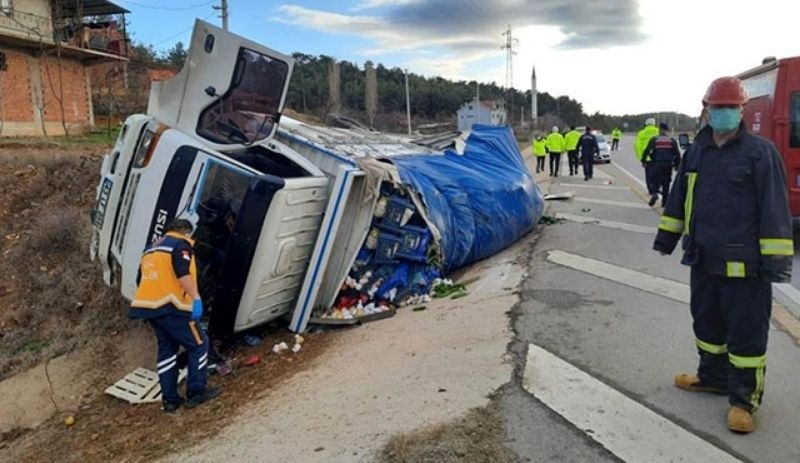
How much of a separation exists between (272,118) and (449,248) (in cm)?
226

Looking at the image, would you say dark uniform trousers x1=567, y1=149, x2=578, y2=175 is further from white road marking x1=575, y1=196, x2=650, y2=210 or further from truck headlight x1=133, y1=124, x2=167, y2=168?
truck headlight x1=133, y1=124, x2=167, y2=168

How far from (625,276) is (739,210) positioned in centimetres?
317

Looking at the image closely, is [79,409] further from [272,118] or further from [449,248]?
[449,248]

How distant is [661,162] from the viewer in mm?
10633

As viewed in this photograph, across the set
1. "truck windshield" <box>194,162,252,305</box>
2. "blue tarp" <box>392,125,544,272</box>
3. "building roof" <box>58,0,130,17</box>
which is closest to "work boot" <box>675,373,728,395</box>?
"blue tarp" <box>392,125,544,272</box>

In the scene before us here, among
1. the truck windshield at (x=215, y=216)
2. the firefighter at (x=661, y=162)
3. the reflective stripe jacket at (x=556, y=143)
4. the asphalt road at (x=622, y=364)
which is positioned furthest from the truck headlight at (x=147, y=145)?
the reflective stripe jacket at (x=556, y=143)

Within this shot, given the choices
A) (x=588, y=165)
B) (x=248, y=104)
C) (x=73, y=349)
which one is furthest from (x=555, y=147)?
(x=73, y=349)

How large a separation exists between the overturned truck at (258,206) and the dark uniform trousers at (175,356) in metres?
0.60

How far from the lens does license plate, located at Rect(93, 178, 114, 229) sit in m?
5.80

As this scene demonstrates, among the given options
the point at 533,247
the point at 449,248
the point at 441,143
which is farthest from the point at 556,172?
the point at 449,248

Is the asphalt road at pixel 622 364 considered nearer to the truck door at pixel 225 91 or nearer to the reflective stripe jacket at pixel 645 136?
the truck door at pixel 225 91

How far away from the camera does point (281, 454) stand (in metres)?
3.31

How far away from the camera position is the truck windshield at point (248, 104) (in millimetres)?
5457

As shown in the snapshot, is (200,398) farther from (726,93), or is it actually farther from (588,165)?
(588,165)
